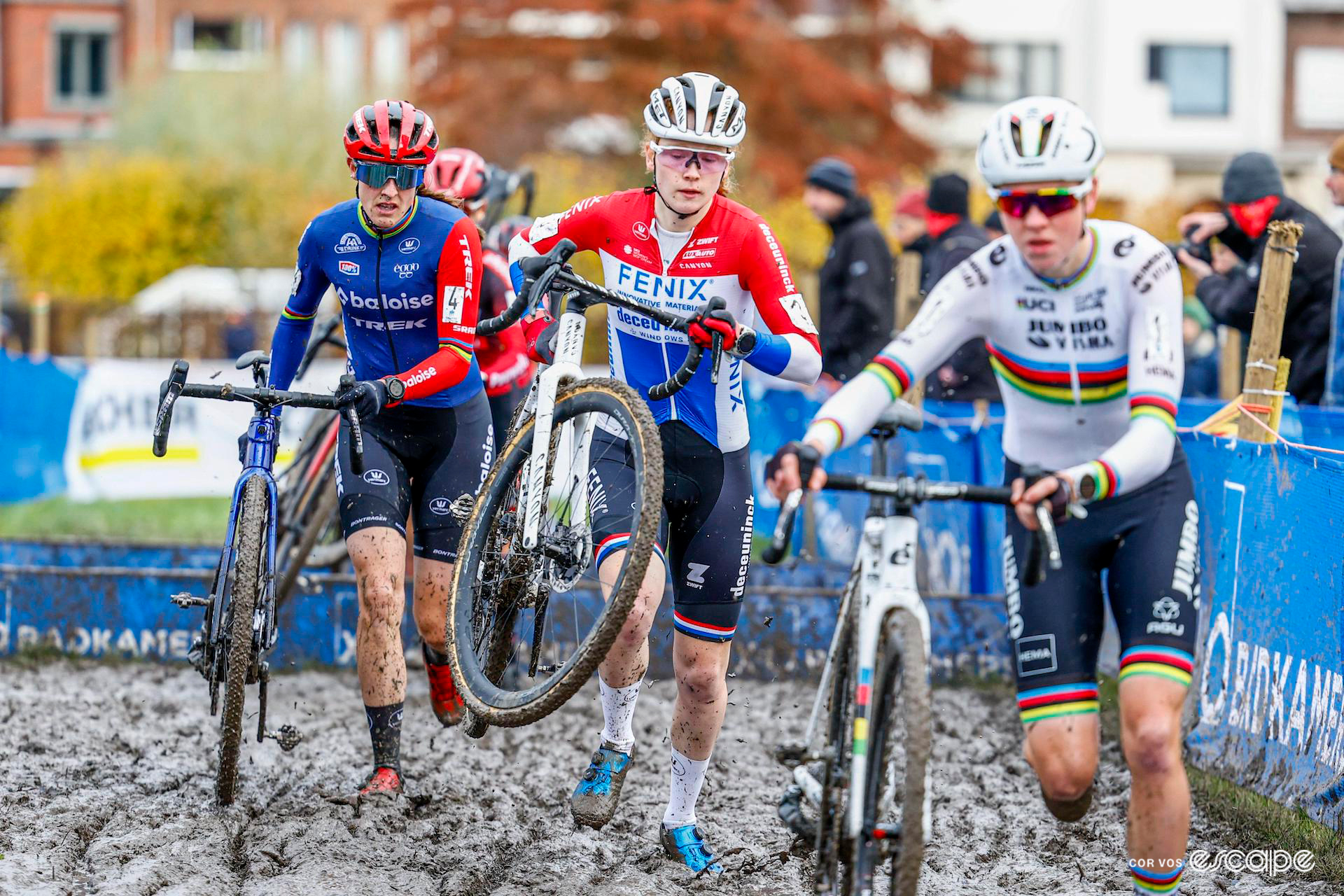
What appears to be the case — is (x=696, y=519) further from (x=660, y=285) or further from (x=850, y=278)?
(x=850, y=278)

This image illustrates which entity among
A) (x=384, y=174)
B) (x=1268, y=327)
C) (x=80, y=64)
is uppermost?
(x=80, y=64)

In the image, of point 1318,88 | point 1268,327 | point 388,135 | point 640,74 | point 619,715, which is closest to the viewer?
point 619,715

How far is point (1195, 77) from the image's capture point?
4328 centimetres

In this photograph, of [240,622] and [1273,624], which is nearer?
[240,622]

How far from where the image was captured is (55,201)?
3672cm

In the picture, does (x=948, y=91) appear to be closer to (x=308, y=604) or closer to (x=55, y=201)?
(x=55, y=201)

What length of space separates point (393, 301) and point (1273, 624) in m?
3.83

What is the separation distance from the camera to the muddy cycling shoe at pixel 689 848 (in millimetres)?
5984

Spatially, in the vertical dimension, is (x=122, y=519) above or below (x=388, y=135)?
below

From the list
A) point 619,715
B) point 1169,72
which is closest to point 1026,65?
point 1169,72

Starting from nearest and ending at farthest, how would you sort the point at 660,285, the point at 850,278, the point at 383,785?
the point at 660,285, the point at 383,785, the point at 850,278

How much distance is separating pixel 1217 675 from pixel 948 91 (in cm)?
3548

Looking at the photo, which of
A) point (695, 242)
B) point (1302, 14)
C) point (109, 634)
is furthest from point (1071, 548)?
point (1302, 14)

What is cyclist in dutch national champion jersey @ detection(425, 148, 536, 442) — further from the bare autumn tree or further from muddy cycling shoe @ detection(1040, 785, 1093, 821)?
the bare autumn tree
